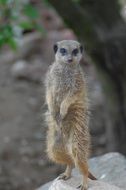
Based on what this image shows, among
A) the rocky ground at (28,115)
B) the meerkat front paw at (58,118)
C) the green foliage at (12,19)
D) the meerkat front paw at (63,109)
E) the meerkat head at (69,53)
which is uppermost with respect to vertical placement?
the green foliage at (12,19)

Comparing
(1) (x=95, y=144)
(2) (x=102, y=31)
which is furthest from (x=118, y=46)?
(1) (x=95, y=144)

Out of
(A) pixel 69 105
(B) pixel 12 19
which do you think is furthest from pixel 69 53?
(B) pixel 12 19

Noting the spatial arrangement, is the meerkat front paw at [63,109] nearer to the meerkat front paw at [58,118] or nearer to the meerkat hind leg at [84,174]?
the meerkat front paw at [58,118]

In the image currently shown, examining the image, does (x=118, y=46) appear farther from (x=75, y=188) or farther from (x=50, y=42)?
(x=50, y=42)

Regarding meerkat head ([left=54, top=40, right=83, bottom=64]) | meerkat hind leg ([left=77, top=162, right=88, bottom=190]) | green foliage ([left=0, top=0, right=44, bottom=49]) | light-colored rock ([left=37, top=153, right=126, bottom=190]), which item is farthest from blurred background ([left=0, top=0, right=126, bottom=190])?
meerkat hind leg ([left=77, top=162, right=88, bottom=190])

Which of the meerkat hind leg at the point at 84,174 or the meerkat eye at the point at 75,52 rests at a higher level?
the meerkat eye at the point at 75,52

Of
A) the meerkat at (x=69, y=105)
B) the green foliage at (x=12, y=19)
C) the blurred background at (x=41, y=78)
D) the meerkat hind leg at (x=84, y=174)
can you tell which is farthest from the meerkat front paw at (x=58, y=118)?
the green foliage at (x=12, y=19)

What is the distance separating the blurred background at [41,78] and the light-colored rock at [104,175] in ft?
2.28

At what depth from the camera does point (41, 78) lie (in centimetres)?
1158

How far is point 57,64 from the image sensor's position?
427 cm

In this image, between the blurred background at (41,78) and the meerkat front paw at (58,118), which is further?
the blurred background at (41,78)

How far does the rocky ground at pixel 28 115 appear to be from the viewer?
8984 millimetres

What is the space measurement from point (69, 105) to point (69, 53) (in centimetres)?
33

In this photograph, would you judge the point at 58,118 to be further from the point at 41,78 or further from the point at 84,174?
the point at 41,78
